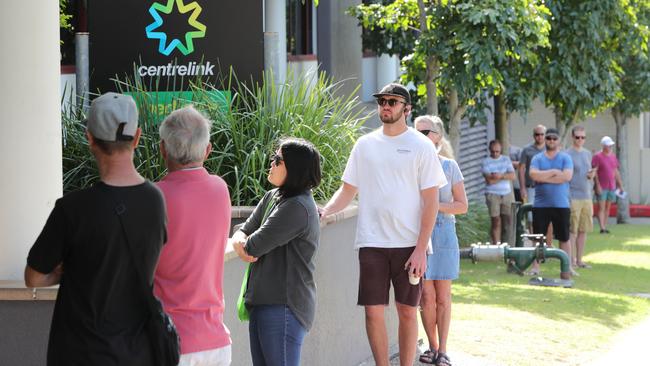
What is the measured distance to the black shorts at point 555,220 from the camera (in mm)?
14945

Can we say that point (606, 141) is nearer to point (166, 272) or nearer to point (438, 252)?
point (438, 252)

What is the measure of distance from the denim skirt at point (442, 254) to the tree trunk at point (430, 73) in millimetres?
6842

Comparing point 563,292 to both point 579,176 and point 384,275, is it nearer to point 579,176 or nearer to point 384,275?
point 579,176

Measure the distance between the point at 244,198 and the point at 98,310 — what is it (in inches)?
187

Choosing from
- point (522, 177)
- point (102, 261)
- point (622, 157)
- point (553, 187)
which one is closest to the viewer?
point (102, 261)

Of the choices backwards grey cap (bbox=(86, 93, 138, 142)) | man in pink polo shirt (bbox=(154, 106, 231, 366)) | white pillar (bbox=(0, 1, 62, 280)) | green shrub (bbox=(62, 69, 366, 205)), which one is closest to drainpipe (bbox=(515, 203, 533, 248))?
green shrub (bbox=(62, 69, 366, 205))

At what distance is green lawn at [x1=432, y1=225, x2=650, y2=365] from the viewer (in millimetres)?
9852

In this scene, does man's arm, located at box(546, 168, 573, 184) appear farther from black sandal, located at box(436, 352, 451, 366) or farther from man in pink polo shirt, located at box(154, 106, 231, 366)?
man in pink polo shirt, located at box(154, 106, 231, 366)

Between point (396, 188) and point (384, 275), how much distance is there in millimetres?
569

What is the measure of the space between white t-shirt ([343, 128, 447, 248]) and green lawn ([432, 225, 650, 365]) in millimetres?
2364

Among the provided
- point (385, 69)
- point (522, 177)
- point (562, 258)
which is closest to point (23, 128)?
point (562, 258)

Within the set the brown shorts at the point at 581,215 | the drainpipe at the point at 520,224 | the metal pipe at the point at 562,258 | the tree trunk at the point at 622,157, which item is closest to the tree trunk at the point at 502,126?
the drainpipe at the point at 520,224

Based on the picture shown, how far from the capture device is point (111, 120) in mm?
4023

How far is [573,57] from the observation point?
18.2 meters
